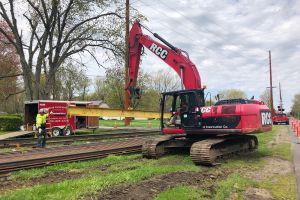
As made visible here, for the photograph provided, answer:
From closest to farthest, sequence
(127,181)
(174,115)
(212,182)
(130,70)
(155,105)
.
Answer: (127,181), (212,182), (174,115), (130,70), (155,105)

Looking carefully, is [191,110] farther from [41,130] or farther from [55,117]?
[55,117]

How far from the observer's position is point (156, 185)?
7.98m

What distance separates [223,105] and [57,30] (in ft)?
68.8

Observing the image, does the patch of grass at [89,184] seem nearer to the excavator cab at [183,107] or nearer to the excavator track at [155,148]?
the excavator track at [155,148]

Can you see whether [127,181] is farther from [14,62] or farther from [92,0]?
[14,62]

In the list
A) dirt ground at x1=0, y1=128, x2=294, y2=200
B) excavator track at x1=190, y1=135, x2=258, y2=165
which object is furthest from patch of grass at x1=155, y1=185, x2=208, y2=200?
excavator track at x1=190, y1=135, x2=258, y2=165

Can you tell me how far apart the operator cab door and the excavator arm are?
62.6 inches

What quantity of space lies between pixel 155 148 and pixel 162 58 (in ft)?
15.6

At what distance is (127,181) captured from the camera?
8312 mm

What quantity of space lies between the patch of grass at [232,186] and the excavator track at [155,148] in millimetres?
3386

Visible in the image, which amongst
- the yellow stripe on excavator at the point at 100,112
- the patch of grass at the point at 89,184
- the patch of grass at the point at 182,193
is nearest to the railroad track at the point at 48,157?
the patch of grass at the point at 89,184

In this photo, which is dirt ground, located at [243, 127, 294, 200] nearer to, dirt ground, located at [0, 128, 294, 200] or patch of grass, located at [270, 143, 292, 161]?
dirt ground, located at [0, 128, 294, 200]

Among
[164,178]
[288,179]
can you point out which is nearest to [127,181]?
[164,178]

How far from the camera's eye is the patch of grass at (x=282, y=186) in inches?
307
